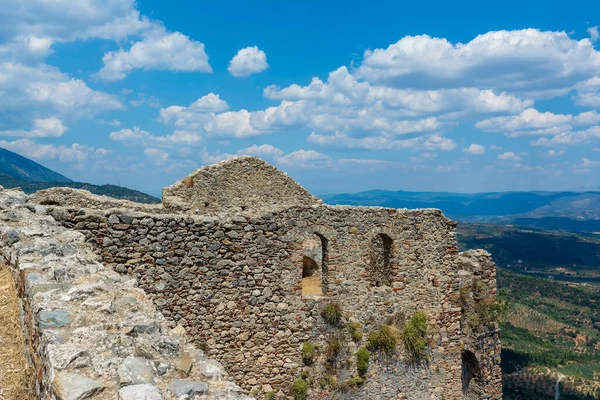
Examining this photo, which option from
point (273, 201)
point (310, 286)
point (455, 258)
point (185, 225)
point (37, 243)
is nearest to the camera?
point (37, 243)

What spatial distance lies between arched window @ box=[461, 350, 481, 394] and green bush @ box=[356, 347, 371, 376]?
162 inches

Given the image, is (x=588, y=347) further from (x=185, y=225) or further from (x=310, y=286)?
(x=185, y=225)

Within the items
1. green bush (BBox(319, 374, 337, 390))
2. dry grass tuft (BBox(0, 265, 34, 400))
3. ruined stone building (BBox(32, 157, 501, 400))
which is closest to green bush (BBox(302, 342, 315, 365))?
ruined stone building (BBox(32, 157, 501, 400))

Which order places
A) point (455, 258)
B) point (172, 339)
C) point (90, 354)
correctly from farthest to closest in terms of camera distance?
1. point (455, 258)
2. point (172, 339)
3. point (90, 354)

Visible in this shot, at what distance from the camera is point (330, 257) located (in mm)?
11016

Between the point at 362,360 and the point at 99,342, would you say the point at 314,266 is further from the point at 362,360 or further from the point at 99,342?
the point at 99,342

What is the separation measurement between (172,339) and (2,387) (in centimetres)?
174

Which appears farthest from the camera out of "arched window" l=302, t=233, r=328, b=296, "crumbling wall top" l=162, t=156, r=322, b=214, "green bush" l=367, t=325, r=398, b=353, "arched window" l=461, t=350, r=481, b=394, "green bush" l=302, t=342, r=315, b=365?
"crumbling wall top" l=162, t=156, r=322, b=214

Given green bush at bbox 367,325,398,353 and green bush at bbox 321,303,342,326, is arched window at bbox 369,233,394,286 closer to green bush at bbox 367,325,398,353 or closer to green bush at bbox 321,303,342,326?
green bush at bbox 367,325,398,353

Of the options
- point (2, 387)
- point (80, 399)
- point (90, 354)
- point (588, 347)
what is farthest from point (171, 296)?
point (588, 347)

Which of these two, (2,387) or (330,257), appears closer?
(2,387)

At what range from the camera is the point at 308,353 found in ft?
34.9

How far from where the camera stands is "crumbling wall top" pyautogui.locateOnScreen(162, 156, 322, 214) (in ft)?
50.2

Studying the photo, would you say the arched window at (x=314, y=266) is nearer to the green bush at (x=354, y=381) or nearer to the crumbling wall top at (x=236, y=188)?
the crumbling wall top at (x=236, y=188)
